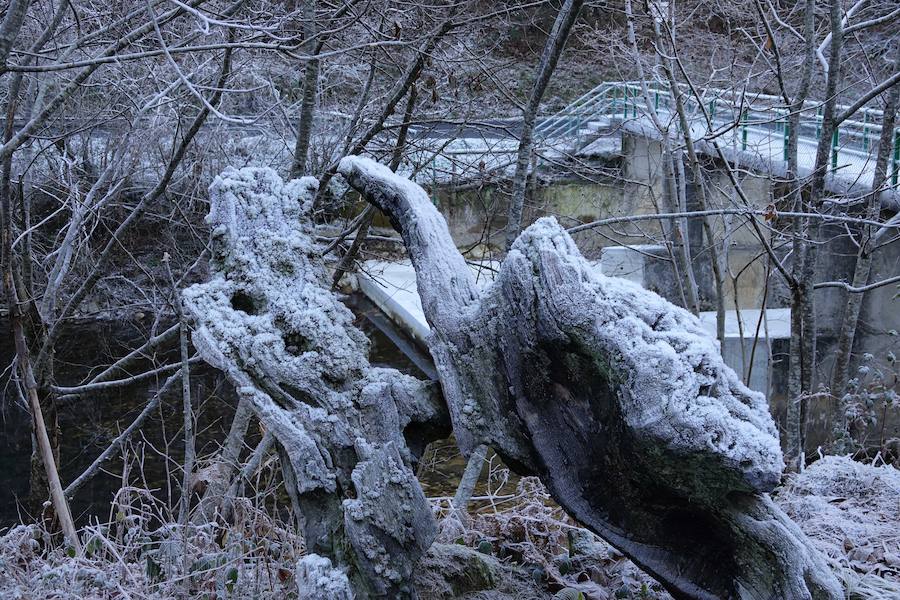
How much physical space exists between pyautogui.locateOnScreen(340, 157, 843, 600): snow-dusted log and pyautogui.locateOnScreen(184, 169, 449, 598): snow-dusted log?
188 mm

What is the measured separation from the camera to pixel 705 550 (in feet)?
7.31

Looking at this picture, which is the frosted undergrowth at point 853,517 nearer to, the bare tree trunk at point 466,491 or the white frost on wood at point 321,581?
the bare tree trunk at point 466,491

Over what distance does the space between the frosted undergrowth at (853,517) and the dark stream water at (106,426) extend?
3356 millimetres

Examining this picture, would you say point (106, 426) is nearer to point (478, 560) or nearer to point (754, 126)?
point (478, 560)

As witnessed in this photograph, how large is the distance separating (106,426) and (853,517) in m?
7.33

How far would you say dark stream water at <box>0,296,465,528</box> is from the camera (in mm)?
7859

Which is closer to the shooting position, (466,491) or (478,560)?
(478,560)

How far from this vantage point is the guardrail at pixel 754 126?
748cm

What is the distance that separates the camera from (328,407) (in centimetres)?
240

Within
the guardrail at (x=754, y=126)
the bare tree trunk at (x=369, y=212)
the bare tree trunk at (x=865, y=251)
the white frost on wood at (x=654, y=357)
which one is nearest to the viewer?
the white frost on wood at (x=654, y=357)

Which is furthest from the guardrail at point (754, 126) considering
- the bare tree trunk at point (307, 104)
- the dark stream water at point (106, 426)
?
the dark stream water at point (106, 426)

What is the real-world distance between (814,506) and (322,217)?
526cm

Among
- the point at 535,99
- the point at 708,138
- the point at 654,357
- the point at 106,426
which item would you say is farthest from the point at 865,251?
the point at 106,426

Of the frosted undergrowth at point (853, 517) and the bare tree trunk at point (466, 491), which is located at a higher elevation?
the frosted undergrowth at point (853, 517)
